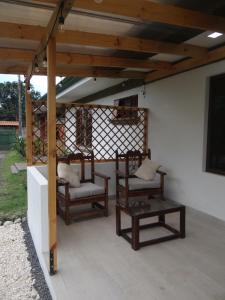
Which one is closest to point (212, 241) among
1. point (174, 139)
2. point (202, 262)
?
point (202, 262)

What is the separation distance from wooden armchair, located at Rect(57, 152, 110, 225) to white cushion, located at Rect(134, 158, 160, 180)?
0.73 m

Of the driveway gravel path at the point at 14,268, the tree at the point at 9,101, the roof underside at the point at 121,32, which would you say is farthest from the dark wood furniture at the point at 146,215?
the tree at the point at 9,101

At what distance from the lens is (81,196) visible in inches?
133

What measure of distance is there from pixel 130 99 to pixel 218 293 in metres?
4.32

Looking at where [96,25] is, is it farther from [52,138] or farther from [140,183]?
[140,183]

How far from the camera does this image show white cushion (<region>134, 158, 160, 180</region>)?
4012 mm

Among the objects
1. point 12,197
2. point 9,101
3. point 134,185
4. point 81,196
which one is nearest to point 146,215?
point 81,196

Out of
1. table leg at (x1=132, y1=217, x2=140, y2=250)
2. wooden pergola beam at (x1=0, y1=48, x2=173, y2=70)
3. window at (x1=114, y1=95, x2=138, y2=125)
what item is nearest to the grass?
table leg at (x1=132, y1=217, x2=140, y2=250)

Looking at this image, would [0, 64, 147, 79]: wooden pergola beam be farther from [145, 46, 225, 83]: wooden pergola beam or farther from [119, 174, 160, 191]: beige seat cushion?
[119, 174, 160, 191]: beige seat cushion

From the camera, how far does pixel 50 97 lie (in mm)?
2016

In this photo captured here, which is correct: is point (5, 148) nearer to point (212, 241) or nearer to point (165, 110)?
point (165, 110)

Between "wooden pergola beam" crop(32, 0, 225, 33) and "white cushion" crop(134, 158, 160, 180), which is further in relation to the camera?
"white cushion" crop(134, 158, 160, 180)

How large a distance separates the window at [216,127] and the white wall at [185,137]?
77mm

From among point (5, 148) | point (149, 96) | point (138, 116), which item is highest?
point (149, 96)
